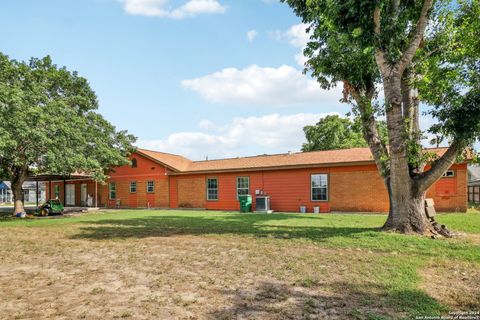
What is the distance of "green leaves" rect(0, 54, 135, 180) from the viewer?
584 inches

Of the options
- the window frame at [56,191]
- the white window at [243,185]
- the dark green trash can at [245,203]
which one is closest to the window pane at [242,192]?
the white window at [243,185]

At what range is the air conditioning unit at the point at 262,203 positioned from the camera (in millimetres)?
19266

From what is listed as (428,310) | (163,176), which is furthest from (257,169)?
(428,310)

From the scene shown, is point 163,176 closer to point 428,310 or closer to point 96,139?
point 96,139

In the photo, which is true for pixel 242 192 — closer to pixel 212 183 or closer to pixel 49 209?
pixel 212 183

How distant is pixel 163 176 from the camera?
24828 millimetres

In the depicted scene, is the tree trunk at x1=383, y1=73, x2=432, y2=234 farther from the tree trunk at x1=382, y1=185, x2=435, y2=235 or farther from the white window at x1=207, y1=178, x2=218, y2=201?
the white window at x1=207, y1=178, x2=218, y2=201

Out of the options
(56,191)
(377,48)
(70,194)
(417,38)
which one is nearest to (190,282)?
(377,48)

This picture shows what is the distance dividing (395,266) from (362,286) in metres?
1.47

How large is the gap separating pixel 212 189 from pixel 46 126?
1102 centimetres

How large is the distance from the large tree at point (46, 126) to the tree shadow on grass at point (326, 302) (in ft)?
46.6

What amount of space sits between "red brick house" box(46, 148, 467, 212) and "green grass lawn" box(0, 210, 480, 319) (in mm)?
7479

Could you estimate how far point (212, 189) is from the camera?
22.6 meters

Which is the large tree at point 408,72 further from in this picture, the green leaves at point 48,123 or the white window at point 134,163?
the white window at point 134,163
